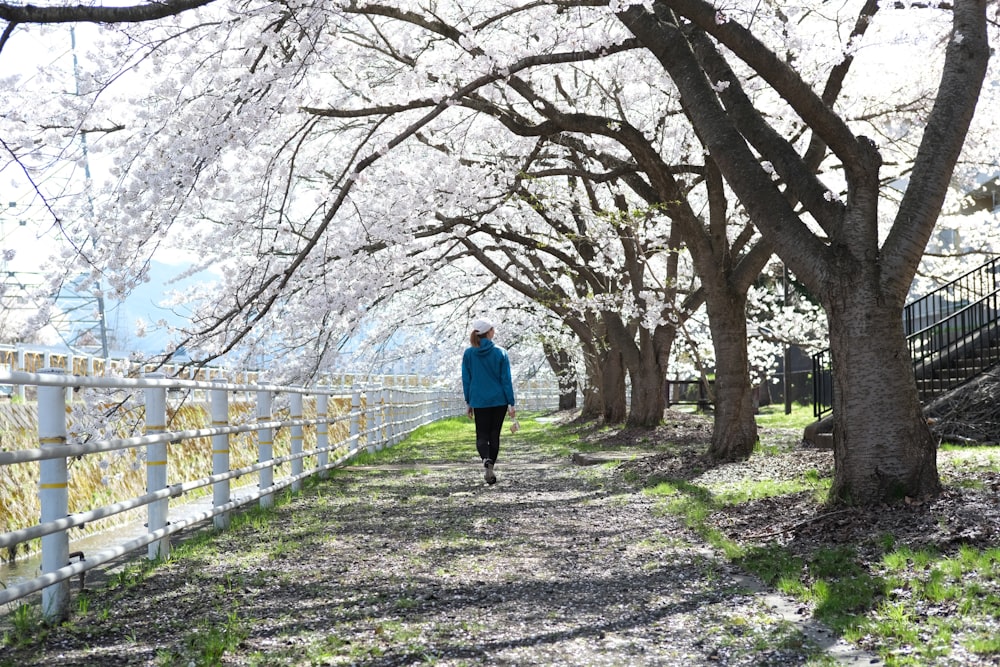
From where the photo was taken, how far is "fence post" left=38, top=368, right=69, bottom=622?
16.6ft

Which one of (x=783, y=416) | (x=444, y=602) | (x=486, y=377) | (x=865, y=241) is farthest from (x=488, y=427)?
(x=783, y=416)

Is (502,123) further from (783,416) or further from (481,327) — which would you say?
(783,416)

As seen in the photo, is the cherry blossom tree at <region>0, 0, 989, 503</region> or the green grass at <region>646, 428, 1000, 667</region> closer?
the green grass at <region>646, 428, 1000, 667</region>

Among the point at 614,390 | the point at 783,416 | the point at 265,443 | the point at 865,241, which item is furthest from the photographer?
the point at 783,416

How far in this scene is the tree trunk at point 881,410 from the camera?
7406 mm

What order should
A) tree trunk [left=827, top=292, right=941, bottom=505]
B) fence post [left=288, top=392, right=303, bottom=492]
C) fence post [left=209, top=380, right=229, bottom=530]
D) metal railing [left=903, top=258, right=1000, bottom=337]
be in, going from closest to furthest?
tree trunk [left=827, top=292, right=941, bottom=505]
fence post [left=209, top=380, right=229, bottom=530]
fence post [left=288, top=392, right=303, bottom=492]
metal railing [left=903, top=258, right=1000, bottom=337]

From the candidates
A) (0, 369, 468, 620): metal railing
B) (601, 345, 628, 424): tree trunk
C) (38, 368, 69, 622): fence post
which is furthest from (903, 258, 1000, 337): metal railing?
(38, 368, 69, 622): fence post

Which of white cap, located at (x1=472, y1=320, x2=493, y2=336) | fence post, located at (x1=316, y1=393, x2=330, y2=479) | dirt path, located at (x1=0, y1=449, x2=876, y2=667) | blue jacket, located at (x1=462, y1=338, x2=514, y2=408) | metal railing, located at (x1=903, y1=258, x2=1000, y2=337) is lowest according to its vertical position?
dirt path, located at (x1=0, y1=449, x2=876, y2=667)

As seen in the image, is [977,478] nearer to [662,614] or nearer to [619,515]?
[619,515]

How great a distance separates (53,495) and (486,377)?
6.95 m

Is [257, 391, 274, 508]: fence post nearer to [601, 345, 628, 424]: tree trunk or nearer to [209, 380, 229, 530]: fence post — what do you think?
[209, 380, 229, 530]: fence post

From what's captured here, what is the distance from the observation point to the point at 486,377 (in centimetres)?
1167

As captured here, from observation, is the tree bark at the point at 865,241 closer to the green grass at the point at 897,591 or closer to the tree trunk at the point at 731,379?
the green grass at the point at 897,591

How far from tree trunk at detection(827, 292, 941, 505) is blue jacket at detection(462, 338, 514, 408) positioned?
15.9ft
